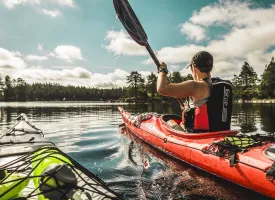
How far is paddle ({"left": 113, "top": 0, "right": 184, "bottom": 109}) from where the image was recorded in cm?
656

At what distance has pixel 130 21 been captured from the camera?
22.4ft

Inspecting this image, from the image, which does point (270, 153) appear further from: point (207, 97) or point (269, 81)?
point (269, 81)

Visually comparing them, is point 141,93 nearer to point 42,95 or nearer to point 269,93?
point 269,93

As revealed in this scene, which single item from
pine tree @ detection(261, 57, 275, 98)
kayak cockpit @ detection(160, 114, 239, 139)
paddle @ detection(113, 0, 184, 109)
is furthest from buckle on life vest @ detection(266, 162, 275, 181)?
pine tree @ detection(261, 57, 275, 98)

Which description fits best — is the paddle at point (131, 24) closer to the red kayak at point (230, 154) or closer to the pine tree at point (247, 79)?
the red kayak at point (230, 154)

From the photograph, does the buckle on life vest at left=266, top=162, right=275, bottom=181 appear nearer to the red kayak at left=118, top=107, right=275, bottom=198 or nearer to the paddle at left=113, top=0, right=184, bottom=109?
the red kayak at left=118, top=107, right=275, bottom=198

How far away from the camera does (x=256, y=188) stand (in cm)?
384

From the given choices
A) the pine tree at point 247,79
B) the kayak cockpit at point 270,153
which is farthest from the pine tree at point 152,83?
the kayak cockpit at point 270,153

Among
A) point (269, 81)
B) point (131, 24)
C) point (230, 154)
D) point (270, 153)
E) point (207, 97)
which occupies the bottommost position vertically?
point (230, 154)

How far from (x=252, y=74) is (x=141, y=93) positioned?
42095 millimetres

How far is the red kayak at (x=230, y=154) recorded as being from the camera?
12.4ft

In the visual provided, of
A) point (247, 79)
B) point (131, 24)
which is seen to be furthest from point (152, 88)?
point (131, 24)

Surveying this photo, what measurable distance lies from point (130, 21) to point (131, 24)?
91mm

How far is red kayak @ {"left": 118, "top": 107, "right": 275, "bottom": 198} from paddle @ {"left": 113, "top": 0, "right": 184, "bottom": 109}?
223 cm
